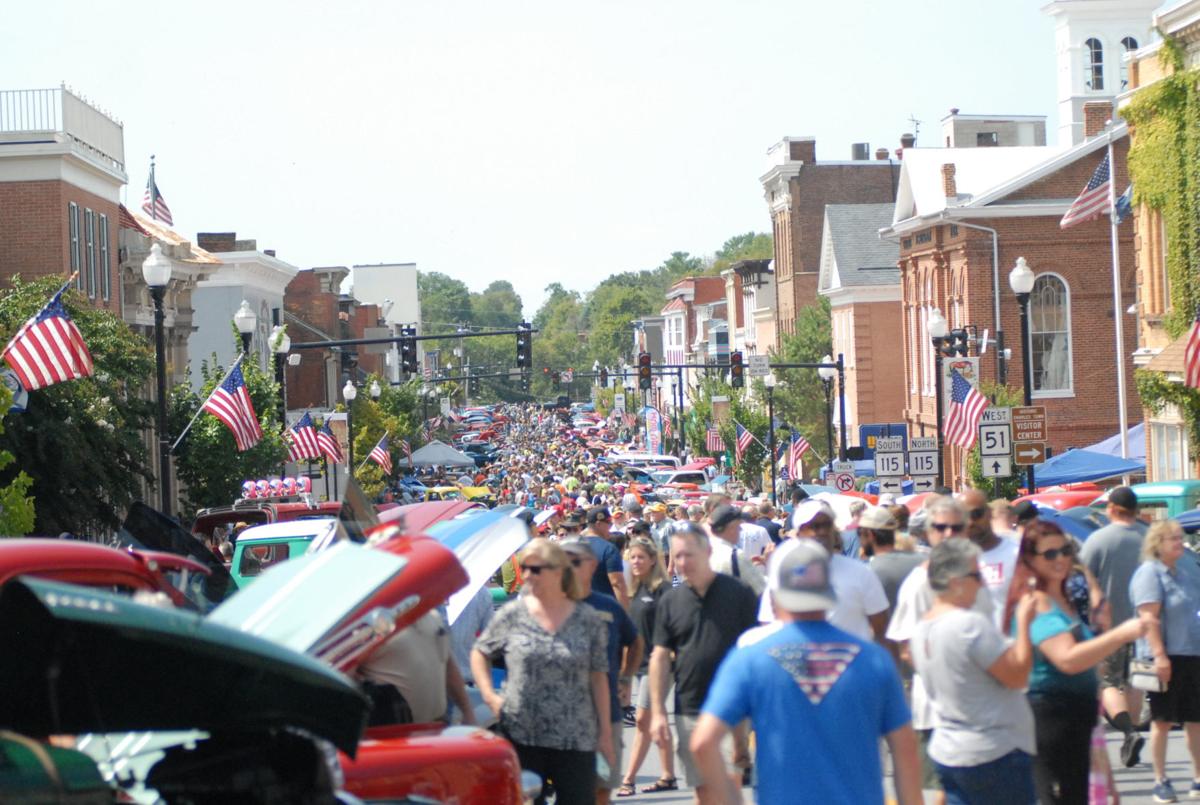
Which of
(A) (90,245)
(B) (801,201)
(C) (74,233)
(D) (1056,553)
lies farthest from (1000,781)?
(B) (801,201)

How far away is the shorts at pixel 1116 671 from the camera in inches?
470

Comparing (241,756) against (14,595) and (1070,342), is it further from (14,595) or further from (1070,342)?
(1070,342)

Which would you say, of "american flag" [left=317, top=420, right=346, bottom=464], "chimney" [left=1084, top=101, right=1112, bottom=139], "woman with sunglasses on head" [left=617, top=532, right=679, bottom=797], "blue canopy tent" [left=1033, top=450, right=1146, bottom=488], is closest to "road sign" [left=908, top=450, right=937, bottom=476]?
"blue canopy tent" [left=1033, top=450, right=1146, bottom=488]

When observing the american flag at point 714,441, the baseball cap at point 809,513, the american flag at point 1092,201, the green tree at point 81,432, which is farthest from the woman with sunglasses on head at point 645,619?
the american flag at point 714,441

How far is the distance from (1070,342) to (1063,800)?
4217cm

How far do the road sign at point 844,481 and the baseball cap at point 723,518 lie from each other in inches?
1118

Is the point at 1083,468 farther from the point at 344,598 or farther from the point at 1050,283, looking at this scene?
the point at 344,598

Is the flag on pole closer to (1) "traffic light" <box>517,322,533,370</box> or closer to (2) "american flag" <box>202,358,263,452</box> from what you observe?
(1) "traffic light" <box>517,322,533,370</box>

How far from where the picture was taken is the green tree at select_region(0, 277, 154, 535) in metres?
26.8

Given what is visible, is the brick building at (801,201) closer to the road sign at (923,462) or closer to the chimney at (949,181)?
the chimney at (949,181)

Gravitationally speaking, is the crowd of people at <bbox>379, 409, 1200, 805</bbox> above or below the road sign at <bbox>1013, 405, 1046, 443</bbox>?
below

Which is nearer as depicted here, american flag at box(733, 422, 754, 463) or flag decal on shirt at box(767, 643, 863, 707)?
flag decal on shirt at box(767, 643, 863, 707)

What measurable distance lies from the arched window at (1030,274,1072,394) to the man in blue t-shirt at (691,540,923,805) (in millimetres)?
44167

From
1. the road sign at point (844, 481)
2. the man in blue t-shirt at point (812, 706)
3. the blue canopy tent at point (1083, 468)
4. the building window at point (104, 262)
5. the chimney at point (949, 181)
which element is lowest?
the road sign at point (844, 481)
